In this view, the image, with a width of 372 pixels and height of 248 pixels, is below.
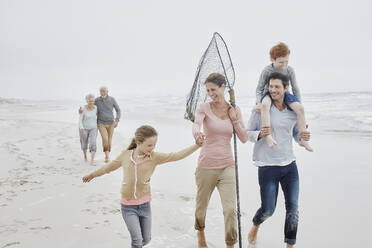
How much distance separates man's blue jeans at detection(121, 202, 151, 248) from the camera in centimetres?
274

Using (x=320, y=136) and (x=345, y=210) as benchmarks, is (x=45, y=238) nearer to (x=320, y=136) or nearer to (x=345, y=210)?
(x=345, y=210)

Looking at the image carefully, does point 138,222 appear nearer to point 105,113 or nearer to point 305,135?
point 305,135

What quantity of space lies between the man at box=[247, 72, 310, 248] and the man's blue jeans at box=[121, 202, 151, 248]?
1.18 metres

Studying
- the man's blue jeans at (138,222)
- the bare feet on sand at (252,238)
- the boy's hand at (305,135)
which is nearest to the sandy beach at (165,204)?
the bare feet on sand at (252,238)

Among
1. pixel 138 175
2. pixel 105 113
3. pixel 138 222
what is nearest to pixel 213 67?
pixel 138 175

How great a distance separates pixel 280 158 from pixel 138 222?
145 cm

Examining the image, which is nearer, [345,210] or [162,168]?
[345,210]

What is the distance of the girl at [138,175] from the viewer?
8.95 feet

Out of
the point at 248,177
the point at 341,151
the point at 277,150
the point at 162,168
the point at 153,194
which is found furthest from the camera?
the point at 341,151

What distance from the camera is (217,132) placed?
3098mm

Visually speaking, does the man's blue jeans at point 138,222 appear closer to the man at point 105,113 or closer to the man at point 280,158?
the man at point 280,158

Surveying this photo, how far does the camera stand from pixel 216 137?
10.2 ft

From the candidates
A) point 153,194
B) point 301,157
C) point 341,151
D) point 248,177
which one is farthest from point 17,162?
point 341,151

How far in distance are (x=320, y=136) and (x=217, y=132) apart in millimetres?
9810
